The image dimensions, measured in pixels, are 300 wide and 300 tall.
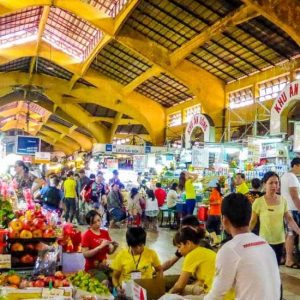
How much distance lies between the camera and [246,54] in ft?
48.6

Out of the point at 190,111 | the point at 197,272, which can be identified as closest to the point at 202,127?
the point at 190,111

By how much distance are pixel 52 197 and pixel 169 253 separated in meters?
3.49

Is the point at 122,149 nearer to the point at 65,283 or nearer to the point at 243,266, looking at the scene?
the point at 65,283

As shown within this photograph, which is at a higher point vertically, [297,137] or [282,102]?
[282,102]

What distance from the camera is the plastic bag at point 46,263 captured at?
426 cm

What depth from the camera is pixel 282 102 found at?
9.33 metres

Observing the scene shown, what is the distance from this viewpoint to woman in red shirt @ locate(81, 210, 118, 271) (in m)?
5.04

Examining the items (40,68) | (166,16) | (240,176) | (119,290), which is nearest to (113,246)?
(119,290)

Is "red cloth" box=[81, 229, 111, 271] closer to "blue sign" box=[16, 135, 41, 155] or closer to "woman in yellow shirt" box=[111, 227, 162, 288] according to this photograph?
"woman in yellow shirt" box=[111, 227, 162, 288]

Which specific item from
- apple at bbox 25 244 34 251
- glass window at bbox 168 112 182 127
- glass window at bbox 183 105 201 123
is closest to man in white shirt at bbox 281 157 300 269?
apple at bbox 25 244 34 251

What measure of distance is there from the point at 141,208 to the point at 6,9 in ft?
22.6

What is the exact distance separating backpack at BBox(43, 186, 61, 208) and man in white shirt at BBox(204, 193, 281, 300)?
936cm

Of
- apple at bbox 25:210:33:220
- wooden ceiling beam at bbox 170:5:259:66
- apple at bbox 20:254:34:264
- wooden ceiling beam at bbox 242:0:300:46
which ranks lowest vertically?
apple at bbox 20:254:34:264

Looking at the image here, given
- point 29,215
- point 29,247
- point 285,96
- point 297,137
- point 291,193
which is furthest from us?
point 285,96
